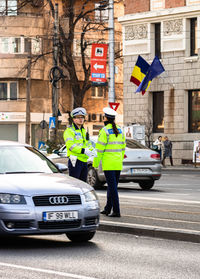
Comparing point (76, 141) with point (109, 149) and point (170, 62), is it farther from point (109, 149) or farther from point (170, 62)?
point (170, 62)

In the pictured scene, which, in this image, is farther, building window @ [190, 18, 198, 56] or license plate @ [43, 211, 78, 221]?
building window @ [190, 18, 198, 56]

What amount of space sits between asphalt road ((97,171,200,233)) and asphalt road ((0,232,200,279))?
897mm

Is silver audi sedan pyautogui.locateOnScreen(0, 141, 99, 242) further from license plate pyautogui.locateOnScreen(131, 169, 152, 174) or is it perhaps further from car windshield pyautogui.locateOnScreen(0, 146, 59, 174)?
license plate pyautogui.locateOnScreen(131, 169, 152, 174)

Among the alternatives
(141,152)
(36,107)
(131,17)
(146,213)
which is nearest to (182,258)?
(146,213)

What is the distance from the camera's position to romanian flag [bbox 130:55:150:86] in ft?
133

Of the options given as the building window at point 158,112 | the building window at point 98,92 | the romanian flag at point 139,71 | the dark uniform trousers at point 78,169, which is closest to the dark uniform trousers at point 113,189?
the dark uniform trousers at point 78,169

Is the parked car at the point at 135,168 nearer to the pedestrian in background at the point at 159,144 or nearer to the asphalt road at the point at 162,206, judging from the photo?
the asphalt road at the point at 162,206

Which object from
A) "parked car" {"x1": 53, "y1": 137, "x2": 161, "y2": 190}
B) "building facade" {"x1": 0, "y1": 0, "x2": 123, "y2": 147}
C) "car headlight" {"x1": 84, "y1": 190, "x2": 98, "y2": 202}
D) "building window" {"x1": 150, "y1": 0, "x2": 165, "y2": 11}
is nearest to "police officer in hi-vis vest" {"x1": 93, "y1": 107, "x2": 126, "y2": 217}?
"car headlight" {"x1": 84, "y1": 190, "x2": 98, "y2": 202}

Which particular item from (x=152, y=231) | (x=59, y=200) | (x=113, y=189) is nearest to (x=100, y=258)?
(x=59, y=200)

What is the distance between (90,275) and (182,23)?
3464cm

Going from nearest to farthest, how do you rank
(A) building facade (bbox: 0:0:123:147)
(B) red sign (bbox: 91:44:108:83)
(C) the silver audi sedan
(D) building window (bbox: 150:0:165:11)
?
(C) the silver audi sedan
(B) red sign (bbox: 91:44:108:83)
(D) building window (bbox: 150:0:165:11)
(A) building facade (bbox: 0:0:123:147)

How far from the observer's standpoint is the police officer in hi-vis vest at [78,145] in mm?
13461

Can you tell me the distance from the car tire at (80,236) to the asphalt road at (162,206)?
1377 millimetres

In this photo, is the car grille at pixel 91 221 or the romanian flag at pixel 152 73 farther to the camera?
the romanian flag at pixel 152 73
